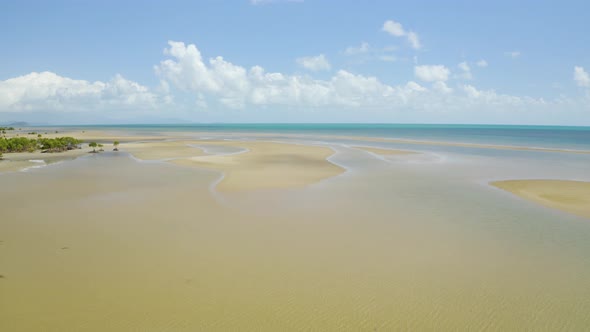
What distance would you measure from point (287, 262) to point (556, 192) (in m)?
15.0

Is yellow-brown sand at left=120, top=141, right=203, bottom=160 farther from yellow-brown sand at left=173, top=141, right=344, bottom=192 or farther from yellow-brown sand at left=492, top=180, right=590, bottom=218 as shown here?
yellow-brown sand at left=492, top=180, right=590, bottom=218

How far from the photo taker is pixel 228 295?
256 inches

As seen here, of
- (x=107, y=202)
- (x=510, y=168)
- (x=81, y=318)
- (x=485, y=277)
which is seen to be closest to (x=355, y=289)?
(x=485, y=277)

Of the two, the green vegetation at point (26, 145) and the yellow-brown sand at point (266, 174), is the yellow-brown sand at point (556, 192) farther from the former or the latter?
the green vegetation at point (26, 145)

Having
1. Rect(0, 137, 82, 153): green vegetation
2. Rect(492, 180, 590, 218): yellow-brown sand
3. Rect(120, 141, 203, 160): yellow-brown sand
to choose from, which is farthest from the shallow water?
Rect(0, 137, 82, 153): green vegetation

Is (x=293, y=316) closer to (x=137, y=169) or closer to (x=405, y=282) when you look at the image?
(x=405, y=282)

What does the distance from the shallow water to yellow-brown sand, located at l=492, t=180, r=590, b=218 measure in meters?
0.96

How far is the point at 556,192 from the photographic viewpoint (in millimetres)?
16562

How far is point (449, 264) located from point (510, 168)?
21.7 metres

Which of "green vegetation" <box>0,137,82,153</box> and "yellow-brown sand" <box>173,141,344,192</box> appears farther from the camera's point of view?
"green vegetation" <box>0,137,82,153</box>

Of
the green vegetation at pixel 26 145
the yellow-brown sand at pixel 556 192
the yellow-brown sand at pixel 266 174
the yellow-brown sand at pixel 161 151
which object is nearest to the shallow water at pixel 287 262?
the yellow-brown sand at pixel 556 192

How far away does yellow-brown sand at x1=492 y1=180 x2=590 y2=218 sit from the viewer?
13750 mm

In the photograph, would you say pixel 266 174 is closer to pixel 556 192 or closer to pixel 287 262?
pixel 287 262

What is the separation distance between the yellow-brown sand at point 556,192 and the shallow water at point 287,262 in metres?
0.96
